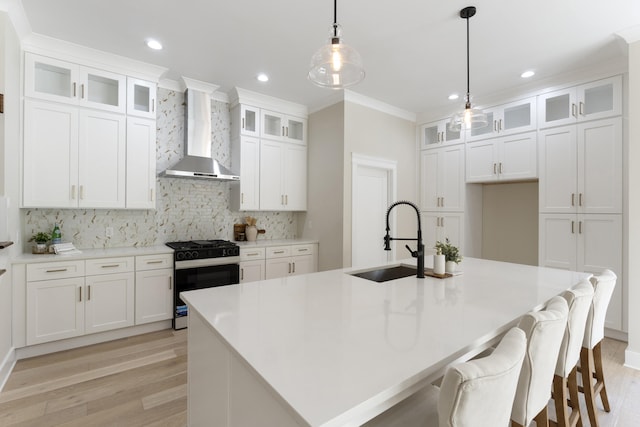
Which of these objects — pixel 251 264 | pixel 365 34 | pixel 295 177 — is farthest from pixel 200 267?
pixel 365 34

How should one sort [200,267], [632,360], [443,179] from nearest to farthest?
[632,360], [200,267], [443,179]

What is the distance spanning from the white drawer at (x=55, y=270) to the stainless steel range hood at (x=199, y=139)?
4.73 ft

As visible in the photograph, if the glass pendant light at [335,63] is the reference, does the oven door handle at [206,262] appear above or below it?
below

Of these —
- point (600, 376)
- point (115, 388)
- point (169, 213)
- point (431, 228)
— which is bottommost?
point (115, 388)

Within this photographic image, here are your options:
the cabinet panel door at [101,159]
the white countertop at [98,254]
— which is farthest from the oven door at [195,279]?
the cabinet panel door at [101,159]

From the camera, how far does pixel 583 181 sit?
11.0 feet

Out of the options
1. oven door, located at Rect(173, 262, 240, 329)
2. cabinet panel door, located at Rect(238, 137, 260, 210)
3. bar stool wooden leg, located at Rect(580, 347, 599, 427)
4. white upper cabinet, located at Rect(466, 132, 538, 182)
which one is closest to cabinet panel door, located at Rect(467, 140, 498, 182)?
white upper cabinet, located at Rect(466, 132, 538, 182)

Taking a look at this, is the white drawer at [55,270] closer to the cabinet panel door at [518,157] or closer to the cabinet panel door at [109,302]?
the cabinet panel door at [109,302]

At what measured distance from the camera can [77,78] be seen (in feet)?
9.92

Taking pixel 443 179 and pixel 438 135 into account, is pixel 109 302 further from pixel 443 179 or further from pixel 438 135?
pixel 438 135

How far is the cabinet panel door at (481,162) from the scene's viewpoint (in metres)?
4.11

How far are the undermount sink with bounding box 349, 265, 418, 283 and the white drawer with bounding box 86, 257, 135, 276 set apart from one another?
93.5 inches

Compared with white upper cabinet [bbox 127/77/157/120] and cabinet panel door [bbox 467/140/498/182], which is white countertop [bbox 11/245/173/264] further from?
cabinet panel door [bbox 467/140/498/182]

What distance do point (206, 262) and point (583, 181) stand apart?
4.32 meters
